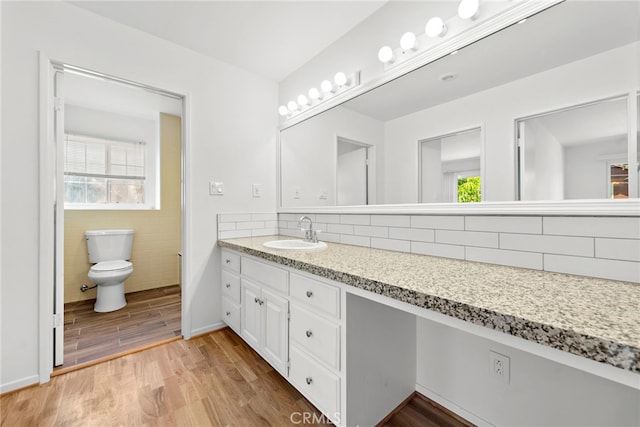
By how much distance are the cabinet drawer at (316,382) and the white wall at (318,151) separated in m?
0.98

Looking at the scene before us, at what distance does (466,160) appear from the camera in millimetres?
1191

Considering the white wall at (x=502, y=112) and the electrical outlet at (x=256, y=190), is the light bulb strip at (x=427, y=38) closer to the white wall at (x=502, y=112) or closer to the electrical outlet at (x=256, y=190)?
the white wall at (x=502, y=112)

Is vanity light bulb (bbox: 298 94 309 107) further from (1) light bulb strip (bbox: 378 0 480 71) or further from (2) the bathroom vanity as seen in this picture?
(2) the bathroom vanity

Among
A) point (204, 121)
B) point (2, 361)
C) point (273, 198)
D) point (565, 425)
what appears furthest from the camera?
point (273, 198)

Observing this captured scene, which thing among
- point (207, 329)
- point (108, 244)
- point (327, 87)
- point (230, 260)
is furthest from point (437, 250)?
point (108, 244)

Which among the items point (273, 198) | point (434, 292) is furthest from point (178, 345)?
point (434, 292)

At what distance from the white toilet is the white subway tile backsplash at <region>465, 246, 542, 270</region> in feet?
9.61

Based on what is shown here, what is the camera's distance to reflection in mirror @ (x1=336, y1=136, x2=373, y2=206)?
169cm

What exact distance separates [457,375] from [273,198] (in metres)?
1.88

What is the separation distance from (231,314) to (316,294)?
3.69 ft

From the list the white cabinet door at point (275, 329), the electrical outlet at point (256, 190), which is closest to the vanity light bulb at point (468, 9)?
the white cabinet door at point (275, 329)

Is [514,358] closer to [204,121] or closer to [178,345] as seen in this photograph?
[178,345]

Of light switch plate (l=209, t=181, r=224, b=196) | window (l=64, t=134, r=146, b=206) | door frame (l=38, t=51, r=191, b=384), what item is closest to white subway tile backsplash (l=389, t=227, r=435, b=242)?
light switch plate (l=209, t=181, r=224, b=196)

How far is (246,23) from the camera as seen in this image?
1.72 metres
